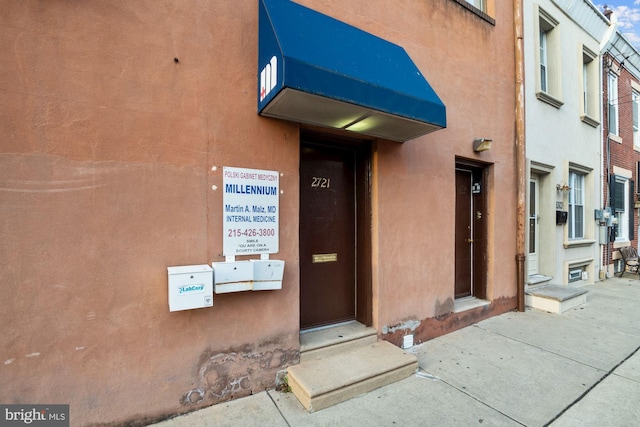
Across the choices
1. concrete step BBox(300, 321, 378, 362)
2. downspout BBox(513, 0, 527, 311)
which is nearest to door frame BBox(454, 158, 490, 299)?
downspout BBox(513, 0, 527, 311)

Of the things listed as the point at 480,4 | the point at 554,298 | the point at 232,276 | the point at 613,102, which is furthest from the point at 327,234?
the point at 613,102

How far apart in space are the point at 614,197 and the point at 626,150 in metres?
1.84

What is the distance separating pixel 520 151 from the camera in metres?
5.52

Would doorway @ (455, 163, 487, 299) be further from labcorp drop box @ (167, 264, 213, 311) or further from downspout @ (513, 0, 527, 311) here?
labcorp drop box @ (167, 264, 213, 311)

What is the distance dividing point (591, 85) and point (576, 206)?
329 cm

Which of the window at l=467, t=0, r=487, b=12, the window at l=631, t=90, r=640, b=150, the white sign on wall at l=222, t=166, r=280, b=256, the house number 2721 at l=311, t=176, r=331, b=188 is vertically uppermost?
the window at l=467, t=0, r=487, b=12

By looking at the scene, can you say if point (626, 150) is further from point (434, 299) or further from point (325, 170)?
point (325, 170)

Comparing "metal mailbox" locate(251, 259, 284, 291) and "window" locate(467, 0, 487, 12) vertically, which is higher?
"window" locate(467, 0, 487, 12)

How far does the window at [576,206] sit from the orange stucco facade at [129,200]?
7.28 m

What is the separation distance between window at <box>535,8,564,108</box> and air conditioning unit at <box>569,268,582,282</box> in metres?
3.94

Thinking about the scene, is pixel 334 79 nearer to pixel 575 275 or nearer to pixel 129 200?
pixel 129 200

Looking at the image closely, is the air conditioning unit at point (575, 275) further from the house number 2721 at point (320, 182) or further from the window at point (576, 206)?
the house number 2721 at point (320, 182)

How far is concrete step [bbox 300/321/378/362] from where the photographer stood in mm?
3270

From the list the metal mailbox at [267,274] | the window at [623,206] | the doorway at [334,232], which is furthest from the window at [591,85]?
the metal mailbox at [267,274]
